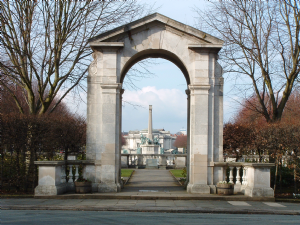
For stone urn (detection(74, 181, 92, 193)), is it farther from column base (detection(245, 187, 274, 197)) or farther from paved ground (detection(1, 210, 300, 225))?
column base (detection(245, 187, 274, 197))

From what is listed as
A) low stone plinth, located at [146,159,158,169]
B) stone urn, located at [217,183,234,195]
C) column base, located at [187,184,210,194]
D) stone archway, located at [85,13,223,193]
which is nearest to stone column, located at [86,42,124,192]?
stone archway, located at [85,13,223,193]

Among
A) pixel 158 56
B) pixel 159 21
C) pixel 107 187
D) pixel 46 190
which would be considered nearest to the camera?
pixel 46 190

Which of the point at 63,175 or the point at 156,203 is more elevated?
the point at 63,175

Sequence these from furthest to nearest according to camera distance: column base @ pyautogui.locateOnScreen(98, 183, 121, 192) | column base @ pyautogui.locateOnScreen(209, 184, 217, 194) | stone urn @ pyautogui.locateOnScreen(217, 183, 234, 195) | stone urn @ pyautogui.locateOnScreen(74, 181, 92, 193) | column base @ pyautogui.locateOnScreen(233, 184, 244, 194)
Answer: column base @ pyautogui.locateOnScreen(233, 184, 244, 194) → column base @ pyautogui.locateOnScreen(209, 184, 217, 194) → column base @ pyautogui.locateOnScreen(98, 183, 121, 192) → stone urn @ pyautogui.locateOnScreen(217, 183, 234, 195) → stone urn @ pyautogui.locateOnScreen(74, 181, 92, 193)

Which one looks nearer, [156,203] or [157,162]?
[156,203]

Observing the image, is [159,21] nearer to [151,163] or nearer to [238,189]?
[238,189]

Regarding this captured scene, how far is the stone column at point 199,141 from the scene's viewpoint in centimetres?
1543

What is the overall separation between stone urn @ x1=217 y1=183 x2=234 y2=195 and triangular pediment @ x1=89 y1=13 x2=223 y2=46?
5.89m

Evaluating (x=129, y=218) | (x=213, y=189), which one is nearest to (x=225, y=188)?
(x=213, y=189)

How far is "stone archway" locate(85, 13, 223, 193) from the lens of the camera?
609 inches

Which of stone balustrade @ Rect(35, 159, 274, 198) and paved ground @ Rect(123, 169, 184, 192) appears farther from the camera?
paved ground @ Rect(123, 169, 184, 192)

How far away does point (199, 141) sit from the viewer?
50.9 ft

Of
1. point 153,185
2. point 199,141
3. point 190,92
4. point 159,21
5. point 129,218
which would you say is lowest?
point 153,185

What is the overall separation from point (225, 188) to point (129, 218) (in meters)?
5.86
